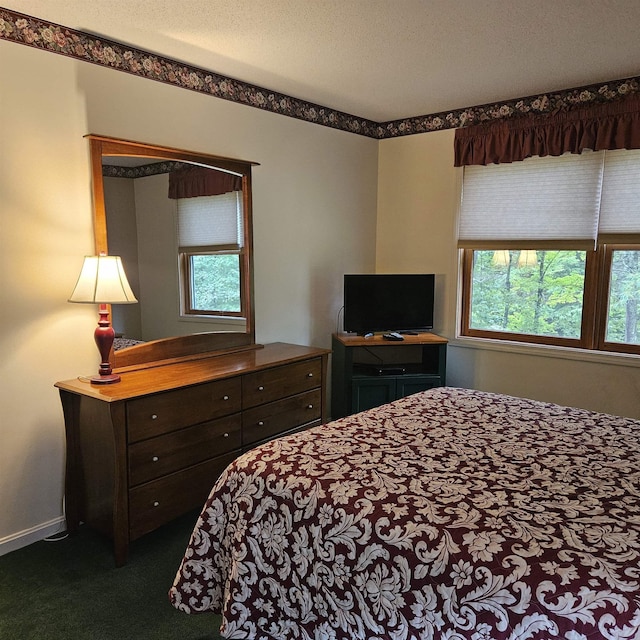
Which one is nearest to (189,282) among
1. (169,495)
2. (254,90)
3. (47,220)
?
(47,220)

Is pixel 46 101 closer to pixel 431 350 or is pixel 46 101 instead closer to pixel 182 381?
pixel 182 381

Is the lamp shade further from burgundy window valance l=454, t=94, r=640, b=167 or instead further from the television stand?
burgundy window valance l=454, t=94, r=640, b=167

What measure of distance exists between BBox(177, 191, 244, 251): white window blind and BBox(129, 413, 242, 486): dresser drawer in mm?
1101

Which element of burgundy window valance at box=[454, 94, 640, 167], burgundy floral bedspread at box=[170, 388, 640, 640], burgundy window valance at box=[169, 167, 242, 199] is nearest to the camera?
burgundy floral bedspread at box=[170, 388, 640, 640]

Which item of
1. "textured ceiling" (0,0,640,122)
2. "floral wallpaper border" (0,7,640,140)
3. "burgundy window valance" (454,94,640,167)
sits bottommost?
"burgundy window valance" (454,94,640,167)

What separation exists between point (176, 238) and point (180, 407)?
1064 millimetres

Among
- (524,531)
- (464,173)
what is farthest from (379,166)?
(524,531)

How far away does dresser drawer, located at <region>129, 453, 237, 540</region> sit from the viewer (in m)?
2.48

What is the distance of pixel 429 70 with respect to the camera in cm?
316

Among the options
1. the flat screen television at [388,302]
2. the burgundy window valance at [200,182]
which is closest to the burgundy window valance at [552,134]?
the flat screen television at [388,302]

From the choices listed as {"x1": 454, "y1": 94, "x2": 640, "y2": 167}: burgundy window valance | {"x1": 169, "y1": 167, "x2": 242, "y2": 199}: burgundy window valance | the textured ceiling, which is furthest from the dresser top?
→ {"x1": 454, "y1": 94, "x2": 640, "y2": 167}: burgundy window valance

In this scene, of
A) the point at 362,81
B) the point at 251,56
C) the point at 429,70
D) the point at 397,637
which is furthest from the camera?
the point at 362,81

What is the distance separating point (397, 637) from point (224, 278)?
244 cm

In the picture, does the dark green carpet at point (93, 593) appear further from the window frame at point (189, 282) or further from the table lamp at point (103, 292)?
the window frame at point (189, 282)
